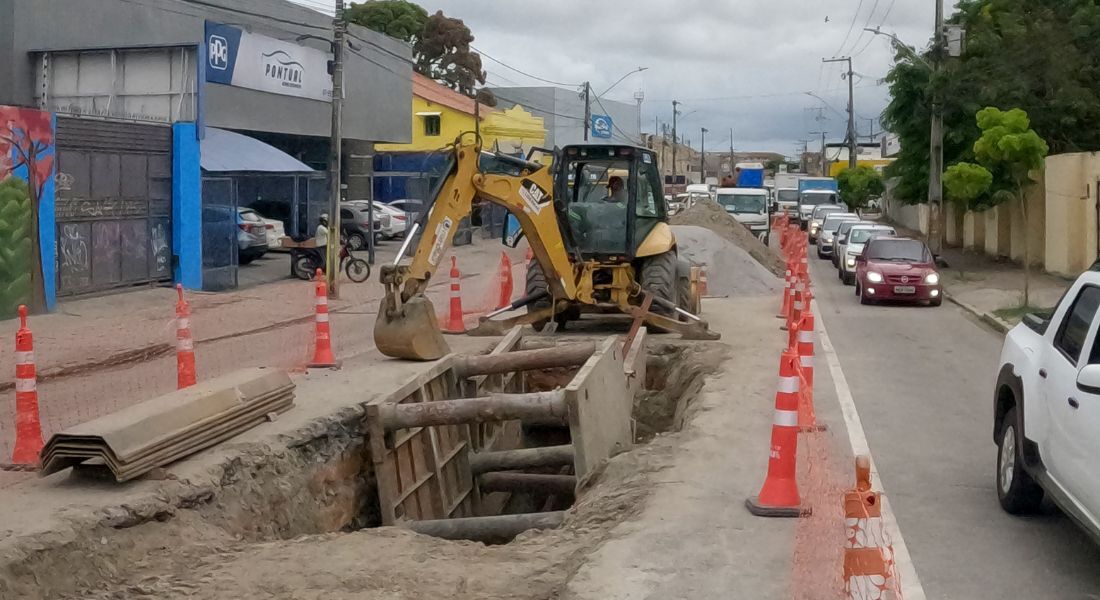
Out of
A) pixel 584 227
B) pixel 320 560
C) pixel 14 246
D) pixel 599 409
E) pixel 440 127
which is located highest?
pixel 440 127

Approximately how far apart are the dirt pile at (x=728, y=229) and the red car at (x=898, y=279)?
736cm

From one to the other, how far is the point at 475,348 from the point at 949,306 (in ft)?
45.4

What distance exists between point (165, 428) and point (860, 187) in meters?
64.6

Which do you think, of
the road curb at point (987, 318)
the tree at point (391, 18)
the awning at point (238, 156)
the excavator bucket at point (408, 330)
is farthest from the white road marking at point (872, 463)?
the tree at point (391, 18)

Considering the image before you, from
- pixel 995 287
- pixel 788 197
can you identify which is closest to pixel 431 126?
pixel 788 197

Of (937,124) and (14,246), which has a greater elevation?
(937,124)

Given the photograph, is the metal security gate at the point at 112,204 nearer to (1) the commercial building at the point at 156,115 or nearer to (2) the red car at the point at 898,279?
(1) the commercial building at the point at 156,115

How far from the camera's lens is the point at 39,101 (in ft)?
93.9

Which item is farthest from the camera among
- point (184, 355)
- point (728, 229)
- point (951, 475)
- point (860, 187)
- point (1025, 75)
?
point (860, 187)

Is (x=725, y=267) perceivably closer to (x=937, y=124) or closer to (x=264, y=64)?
(x=937, y=124)

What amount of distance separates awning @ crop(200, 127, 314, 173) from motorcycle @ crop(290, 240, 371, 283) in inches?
81.4

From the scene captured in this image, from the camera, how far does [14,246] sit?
19.4 m

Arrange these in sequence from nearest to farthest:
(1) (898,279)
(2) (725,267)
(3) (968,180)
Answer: (1) (898,279) → (2) (725,267) → (3) (968,180)

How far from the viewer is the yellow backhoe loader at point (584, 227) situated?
1424cm
